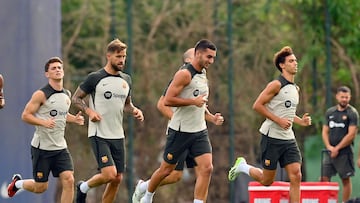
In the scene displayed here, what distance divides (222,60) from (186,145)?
8.68m

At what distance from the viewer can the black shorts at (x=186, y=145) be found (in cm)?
1562

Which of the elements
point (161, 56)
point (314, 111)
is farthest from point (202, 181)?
point (161, 56)

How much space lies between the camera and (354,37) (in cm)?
2384

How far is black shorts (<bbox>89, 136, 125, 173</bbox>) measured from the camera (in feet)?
51.6

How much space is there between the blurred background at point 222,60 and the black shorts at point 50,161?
732cm

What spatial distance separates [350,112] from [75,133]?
20.8ft

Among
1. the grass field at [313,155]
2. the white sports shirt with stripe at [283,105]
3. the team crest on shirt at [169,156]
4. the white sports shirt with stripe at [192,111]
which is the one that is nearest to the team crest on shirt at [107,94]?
the white sports shirt with stripe at [192,111]

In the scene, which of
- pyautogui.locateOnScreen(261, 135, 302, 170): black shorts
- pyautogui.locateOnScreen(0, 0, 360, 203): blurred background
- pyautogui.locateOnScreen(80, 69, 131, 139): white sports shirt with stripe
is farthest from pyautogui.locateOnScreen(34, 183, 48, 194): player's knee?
pyautogui.locateOnScreen(0, 0, 360, 203): blurred background

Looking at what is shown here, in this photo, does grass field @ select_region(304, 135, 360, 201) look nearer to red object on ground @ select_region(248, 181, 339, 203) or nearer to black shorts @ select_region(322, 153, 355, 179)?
black shorts @ select_region(322, 153, 355, 179)

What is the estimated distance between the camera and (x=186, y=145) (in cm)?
1568

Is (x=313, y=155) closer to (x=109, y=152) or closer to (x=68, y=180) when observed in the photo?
(x=109, y=152)

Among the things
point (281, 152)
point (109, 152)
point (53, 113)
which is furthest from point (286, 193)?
point (53, 113)

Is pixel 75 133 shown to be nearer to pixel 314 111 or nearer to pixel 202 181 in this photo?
pixel 314 111

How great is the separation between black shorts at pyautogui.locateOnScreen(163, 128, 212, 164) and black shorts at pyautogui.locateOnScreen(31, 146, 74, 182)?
4.04 ft
